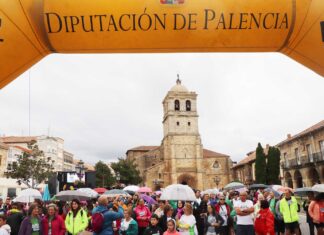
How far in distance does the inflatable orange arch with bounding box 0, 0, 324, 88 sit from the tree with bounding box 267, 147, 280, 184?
4079 cm

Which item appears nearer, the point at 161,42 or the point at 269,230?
the point at 161,42

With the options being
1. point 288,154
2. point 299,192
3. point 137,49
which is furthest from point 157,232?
point 288,154

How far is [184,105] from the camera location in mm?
67438

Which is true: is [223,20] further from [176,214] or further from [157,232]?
[176,214]

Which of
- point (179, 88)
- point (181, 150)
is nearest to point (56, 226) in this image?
point (181, 150)

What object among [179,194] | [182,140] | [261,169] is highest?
[182,140]

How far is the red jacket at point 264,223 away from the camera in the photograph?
876 cm

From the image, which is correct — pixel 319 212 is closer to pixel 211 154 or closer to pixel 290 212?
pixel 290 212

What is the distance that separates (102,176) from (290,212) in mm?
46918

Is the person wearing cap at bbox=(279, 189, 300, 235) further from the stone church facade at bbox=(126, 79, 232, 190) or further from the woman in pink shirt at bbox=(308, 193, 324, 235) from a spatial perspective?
the stone church facade at bbox=(126, 79, 232, 190)

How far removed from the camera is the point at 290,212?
10.5 m

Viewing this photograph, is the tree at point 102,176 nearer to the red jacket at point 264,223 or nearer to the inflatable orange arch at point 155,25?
the red jacket at point 264,223

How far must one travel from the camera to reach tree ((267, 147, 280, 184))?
137ft

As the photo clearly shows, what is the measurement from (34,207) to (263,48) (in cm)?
673
